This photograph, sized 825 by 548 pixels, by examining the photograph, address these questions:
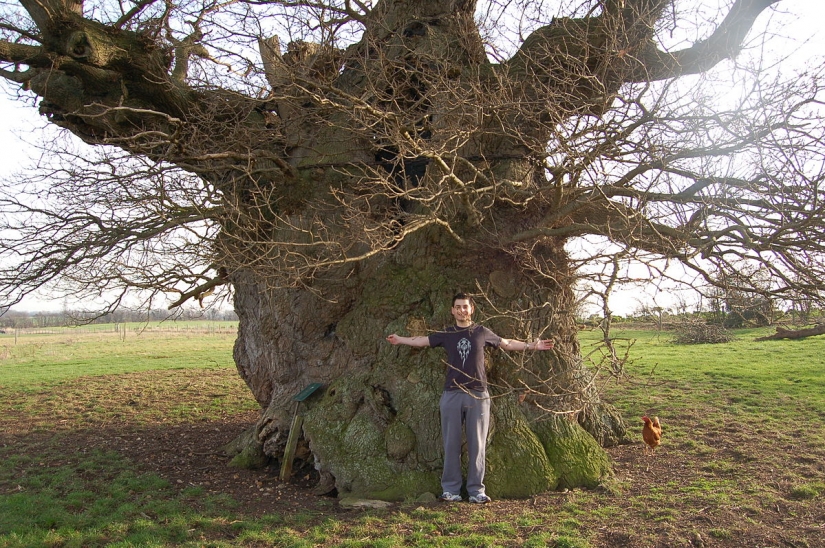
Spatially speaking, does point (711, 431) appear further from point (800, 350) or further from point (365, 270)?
point (800, 350)

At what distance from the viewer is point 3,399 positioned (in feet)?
35.3

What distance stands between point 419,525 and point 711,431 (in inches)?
193

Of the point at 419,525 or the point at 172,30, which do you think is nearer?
the point at 419,525

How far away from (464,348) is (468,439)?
33.2 inches

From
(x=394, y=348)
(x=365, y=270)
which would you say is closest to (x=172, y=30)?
(x=365, y=270)

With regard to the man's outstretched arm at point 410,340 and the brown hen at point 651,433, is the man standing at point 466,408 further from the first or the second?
the brown hen at point 651,433

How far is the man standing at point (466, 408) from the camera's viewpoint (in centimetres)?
521

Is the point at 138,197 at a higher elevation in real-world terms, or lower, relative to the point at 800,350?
higher

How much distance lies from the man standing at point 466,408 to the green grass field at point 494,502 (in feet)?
0.82

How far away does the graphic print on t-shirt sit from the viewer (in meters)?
5.30

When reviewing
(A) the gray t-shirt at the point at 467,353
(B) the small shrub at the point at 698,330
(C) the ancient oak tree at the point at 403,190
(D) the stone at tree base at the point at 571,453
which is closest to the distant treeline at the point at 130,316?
(C) the ancient oak tree at the point at 403,190

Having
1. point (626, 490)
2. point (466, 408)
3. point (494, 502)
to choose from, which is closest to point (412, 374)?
point (466, 408)

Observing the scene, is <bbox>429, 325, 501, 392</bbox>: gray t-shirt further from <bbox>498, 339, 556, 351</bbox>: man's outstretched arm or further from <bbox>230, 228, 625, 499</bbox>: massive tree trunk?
<bbox>230, 228, 625, 499</bbox>: massive tree trunk

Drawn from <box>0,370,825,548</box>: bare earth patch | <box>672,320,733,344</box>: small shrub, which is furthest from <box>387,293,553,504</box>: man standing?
<box>672,320,733,344</box>: small shrub
